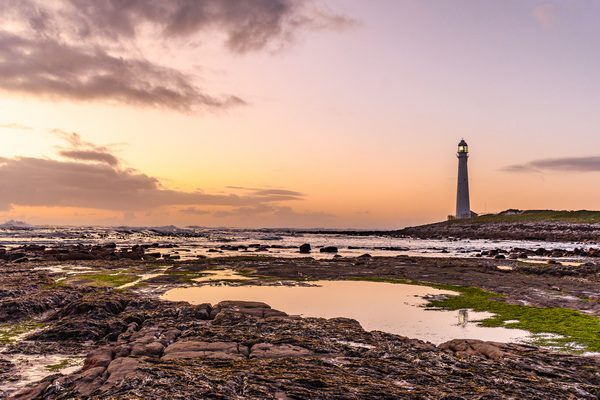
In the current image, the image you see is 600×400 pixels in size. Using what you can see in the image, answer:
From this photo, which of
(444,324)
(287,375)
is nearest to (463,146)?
(444,324)

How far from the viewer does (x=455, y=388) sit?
9078mm

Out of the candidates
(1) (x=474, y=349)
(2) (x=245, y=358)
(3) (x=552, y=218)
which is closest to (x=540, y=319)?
(1) (x=474, y=349)

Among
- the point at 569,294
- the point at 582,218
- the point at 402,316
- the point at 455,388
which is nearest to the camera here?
the point at 455,388

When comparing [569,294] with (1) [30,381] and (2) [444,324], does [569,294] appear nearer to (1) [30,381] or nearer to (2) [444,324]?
(2) [444,324]

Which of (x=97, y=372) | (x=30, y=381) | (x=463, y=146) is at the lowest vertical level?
(x=30, y=381)

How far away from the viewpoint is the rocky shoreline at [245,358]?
8.58 m

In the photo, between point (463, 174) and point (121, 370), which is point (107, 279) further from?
point (463, 174)

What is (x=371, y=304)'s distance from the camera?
22.6m

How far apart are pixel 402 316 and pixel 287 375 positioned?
37.0 ft

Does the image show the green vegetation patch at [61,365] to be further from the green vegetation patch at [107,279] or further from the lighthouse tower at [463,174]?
the lighthouse tower at [463,174]

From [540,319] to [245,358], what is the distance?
13.7m

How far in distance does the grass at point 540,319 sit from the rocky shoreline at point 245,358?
6.64 feet

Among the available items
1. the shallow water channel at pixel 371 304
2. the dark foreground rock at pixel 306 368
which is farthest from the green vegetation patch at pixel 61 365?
the shallow water channel at pixel 371 304

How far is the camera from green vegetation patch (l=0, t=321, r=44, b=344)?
14.7 meters
